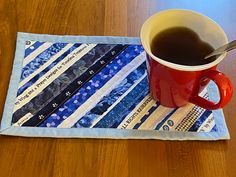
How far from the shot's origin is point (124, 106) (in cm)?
54

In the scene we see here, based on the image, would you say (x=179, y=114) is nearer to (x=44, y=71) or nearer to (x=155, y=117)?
(x=155, y=117)

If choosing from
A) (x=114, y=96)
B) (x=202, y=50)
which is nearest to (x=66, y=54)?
(x=114, y=96)

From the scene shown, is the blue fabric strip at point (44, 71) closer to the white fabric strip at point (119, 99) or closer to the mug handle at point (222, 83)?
the white fabric strip at point (119, 99)

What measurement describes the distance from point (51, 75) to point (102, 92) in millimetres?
83

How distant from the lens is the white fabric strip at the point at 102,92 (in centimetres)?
52

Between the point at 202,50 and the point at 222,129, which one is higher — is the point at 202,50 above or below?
above

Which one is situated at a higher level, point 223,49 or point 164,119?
point 223,49

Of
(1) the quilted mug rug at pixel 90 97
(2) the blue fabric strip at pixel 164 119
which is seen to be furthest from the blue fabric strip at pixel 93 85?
(2) the blue fabric strip at pixel 164 119

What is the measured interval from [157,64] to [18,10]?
11.3 inches

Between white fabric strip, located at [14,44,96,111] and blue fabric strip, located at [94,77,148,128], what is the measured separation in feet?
0.34

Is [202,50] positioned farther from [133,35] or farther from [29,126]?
[29,126]

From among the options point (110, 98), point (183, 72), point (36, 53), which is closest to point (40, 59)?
point (36, 53)

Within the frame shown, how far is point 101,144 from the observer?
500 millimetres

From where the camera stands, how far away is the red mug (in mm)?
471
